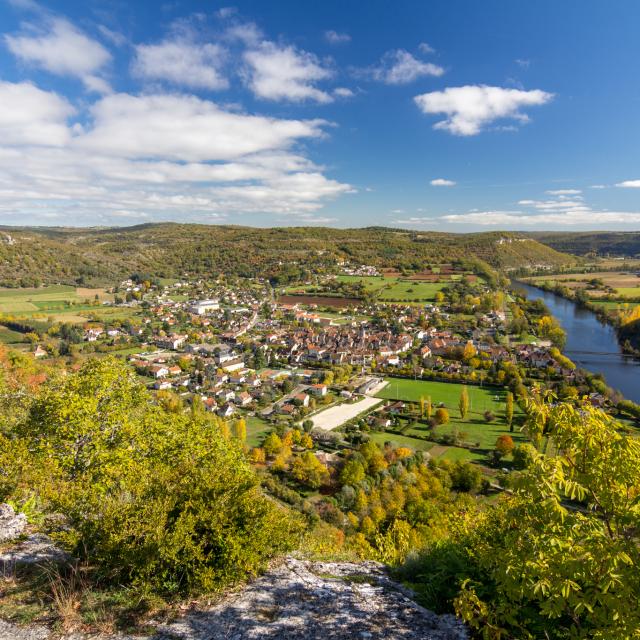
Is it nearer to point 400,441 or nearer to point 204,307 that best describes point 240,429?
point 400,441

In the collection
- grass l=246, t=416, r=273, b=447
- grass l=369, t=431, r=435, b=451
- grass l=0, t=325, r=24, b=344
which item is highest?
grass l=0, t=325, r=24, b=344

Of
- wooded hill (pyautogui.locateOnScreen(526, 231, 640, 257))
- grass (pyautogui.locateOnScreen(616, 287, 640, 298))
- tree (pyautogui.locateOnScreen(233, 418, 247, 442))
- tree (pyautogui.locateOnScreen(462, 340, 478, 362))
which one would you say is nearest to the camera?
tree (pyautogui.locateOnScreen(233, 418, 247, 442))

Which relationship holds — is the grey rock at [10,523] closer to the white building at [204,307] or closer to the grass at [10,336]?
the grass at [10,336]

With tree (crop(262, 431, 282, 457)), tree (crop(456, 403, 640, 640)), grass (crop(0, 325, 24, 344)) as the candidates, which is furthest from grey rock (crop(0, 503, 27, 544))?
grass (crop(0, 325, 24, 344))

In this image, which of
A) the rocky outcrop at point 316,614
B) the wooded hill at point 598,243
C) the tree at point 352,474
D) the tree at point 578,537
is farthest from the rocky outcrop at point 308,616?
the wooded hill at point 598,243

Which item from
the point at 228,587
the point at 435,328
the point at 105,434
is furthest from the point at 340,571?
the point at 435,328

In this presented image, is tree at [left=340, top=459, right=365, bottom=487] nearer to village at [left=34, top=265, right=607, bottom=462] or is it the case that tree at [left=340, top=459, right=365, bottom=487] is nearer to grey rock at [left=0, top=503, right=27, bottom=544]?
A: village at [left=34, top=265, right=607, bottom=462]

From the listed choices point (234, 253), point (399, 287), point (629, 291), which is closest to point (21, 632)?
point (399, 287)
